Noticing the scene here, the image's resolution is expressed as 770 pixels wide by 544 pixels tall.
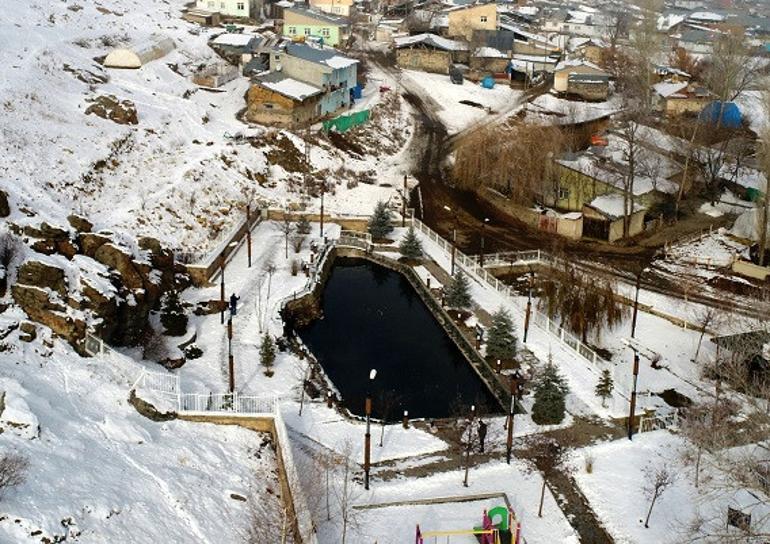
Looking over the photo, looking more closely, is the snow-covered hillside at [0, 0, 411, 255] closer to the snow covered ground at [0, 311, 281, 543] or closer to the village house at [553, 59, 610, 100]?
the snow covered ground at [0, 311, 281, 543]

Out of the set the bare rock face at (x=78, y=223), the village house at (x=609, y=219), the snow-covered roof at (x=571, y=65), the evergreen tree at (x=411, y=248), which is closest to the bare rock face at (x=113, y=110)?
the bare rock face at (x=78, y=223)

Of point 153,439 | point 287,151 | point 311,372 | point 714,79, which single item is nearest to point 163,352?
point 311,372

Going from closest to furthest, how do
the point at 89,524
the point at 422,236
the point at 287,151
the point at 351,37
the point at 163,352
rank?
the point at 89,524
the point at 163,352
the point at 422,236
the point at 287,151
the point at 351,37

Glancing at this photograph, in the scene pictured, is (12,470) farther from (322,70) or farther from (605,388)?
(322,70)

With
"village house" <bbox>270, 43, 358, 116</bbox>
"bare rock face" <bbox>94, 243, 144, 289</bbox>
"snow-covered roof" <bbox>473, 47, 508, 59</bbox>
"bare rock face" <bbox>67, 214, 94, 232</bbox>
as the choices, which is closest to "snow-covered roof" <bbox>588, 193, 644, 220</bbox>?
"village house" <bbox>270, 43, 358, 116</bbox>

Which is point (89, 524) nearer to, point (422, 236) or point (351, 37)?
point (422, 236)

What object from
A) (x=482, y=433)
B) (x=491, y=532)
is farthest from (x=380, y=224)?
(x=491, y=532)
